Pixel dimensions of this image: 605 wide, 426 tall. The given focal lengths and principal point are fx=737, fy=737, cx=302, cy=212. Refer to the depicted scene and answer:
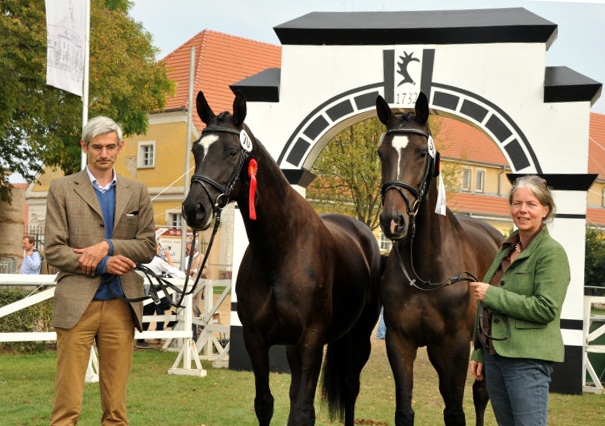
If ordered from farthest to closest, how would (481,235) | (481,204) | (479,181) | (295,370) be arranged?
(479,181) < (481,204) < (481,235) < (295,370)

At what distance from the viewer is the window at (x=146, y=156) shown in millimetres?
32562

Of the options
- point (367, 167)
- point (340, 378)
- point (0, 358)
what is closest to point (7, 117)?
point (0, 358)

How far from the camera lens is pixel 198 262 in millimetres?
13492

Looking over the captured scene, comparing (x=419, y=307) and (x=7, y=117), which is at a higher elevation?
(x=7, y=117)

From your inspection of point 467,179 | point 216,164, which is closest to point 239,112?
point 216,164

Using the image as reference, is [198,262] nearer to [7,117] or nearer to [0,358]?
[0,358]

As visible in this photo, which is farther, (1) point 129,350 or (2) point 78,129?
(2) point 78,129

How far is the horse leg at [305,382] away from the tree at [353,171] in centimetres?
1822

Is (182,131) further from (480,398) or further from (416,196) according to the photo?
(416,196)

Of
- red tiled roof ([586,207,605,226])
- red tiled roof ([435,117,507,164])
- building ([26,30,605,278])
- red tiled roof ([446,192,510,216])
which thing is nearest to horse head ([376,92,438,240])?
building ([26,30,605,278])

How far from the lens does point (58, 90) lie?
18.7m

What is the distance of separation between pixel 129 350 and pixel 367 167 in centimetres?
1911

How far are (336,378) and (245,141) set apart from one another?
8.30 ft

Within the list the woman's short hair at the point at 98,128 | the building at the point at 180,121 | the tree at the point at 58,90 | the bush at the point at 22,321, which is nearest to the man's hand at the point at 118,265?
the woman's short hair at the point at 98,128
